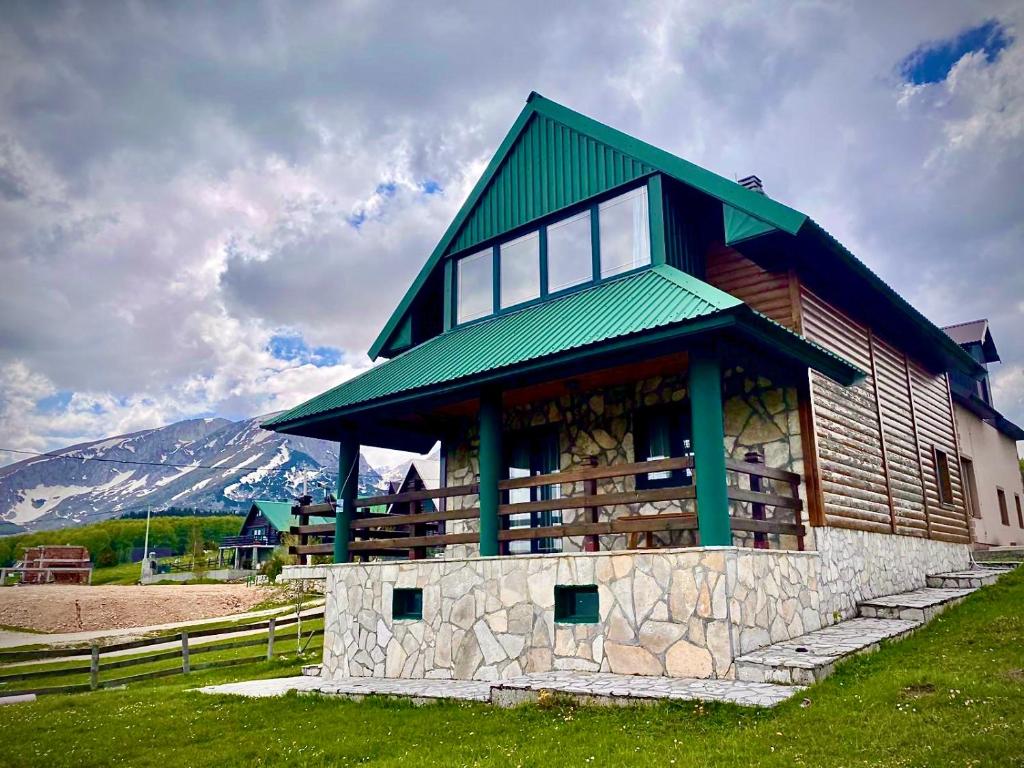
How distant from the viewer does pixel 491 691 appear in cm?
864

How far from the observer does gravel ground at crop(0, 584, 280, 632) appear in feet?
114

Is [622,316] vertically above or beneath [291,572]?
above

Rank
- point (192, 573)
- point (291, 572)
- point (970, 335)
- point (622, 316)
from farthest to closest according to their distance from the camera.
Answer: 1. point (192, 573)
2. point (970, 335)
3. point (291, 572)
4. point (622, 316)

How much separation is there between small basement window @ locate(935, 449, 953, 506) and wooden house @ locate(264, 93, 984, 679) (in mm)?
1588

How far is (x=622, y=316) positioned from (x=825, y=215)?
1597 cm

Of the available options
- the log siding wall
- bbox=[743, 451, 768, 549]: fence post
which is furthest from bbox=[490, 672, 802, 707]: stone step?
the log siding wall

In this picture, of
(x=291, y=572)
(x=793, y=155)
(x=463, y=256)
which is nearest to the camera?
(x=291, y=572)

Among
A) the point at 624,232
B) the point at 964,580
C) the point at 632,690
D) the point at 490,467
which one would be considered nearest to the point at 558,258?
the point at 624,232

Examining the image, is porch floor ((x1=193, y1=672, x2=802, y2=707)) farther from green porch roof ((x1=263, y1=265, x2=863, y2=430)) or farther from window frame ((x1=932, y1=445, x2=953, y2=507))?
window frame ((x1=932, y1=445, x2=953, y2=507))

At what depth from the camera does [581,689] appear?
7965 millimetres

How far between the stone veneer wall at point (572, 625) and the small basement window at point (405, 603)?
11cm

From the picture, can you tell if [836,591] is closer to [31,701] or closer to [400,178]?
[31,701]

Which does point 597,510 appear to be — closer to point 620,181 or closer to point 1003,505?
point 620,181

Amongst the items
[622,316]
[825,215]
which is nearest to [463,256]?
[622,316]
